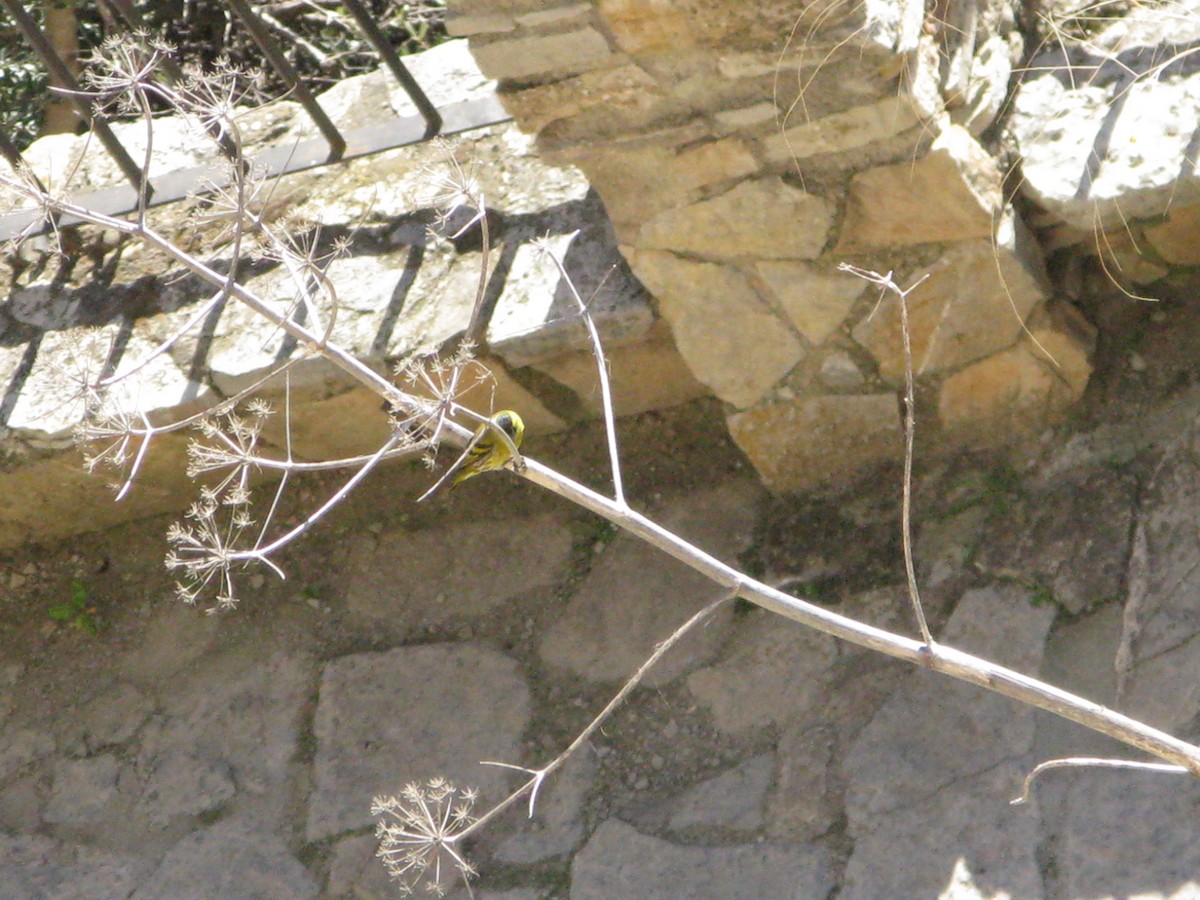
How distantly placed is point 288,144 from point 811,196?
146 cm

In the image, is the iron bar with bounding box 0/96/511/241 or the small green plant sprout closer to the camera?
the iron bar with bounding box 0/96/511/241

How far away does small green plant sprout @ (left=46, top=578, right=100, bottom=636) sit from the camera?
3379 millimetres

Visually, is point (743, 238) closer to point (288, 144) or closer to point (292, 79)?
point (292, 79)

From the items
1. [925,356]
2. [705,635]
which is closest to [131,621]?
[705,635]

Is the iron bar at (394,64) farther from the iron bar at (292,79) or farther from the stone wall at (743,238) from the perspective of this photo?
the iron bar at (292,79)

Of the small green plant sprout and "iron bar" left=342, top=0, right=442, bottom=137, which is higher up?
"iron bar" left=342, top=0, right=442, bottom=137

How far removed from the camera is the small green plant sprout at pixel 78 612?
3379mm

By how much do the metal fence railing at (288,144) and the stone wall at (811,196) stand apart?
68 centimetres

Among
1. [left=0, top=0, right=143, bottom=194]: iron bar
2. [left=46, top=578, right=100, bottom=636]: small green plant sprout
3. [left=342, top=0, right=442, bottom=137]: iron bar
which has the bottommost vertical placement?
[left=46, top=578, right=100, bottom=636]: small green plant sprout

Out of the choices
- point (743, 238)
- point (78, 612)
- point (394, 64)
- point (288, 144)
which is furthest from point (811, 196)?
point (78, 612)

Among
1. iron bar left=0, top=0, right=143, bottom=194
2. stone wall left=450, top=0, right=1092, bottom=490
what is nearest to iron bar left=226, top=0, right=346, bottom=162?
iron bar left=0, top=0, right=143, bottom=194

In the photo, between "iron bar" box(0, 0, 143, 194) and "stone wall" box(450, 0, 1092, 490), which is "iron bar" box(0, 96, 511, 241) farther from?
"stone wall" box(450, 0, 1092, 490)

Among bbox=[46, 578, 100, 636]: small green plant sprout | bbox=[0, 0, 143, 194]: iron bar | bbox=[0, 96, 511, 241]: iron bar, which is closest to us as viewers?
bbox=[0, 0, 143, 194]: iron bar

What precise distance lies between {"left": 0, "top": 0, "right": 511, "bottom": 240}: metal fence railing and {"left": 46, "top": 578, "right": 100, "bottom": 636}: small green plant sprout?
935mm
